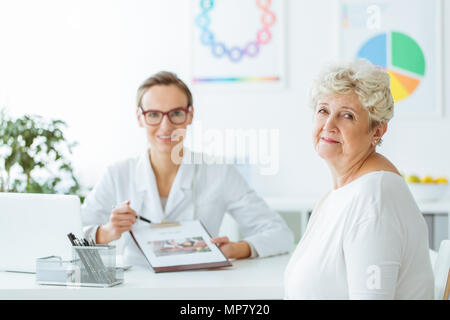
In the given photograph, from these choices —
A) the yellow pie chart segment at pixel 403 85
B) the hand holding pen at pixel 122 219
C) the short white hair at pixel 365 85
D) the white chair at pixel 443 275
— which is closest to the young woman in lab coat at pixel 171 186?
the hand holding pen at pixel 122 219

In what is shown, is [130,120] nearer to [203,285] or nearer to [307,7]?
[307,7]

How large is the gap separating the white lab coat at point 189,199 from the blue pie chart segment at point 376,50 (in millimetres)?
1990

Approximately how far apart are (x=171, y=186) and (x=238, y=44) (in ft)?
6.41

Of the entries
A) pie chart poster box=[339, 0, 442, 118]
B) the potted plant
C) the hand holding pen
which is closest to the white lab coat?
the hand holding pen

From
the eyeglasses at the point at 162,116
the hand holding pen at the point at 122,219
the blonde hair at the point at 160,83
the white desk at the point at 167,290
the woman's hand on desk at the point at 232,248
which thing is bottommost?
the white desk at the point at 167,290

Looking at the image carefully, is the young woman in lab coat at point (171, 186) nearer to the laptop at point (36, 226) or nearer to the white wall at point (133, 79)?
the laptop at point (36, 226)

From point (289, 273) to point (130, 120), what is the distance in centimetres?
280

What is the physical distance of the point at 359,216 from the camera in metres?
1.20

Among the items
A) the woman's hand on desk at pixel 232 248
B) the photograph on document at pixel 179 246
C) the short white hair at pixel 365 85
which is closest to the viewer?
the short white hair at pixel 365 85

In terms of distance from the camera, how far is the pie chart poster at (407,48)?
3.95m

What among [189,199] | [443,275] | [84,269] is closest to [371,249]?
[443,275]

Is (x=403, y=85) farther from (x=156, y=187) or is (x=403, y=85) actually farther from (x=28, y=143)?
(x=28, y=143)

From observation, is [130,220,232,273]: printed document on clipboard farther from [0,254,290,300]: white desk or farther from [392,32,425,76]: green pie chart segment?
[392,32,425,76]: green pie chart segment
